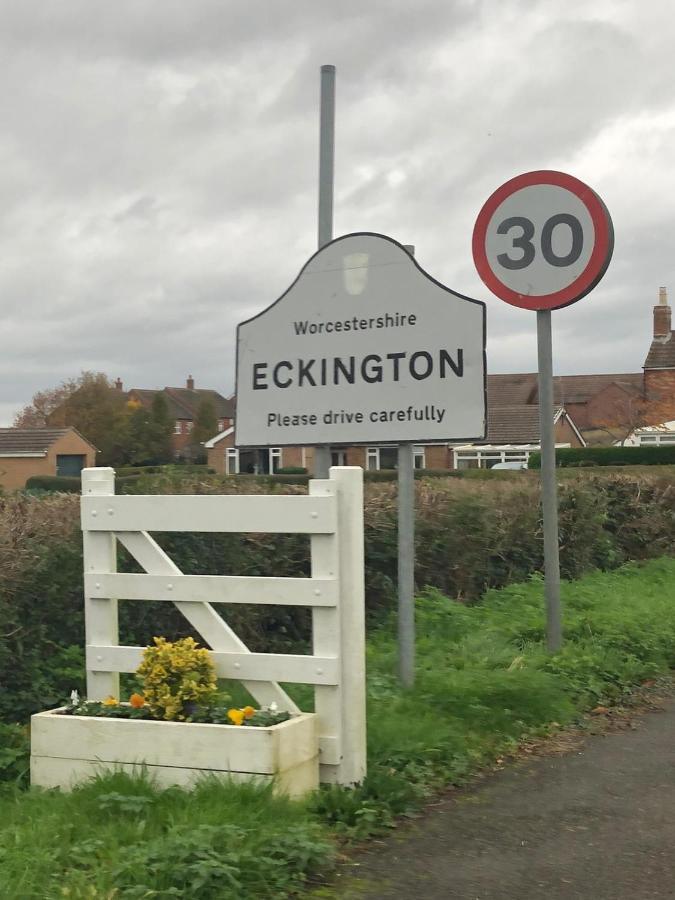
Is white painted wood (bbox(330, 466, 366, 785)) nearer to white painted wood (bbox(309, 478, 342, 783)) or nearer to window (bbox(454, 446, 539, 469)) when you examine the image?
white painted wood (bbox(309, 478, 342, 783))

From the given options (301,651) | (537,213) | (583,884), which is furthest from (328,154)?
(583,884)

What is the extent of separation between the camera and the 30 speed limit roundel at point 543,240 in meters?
7.25

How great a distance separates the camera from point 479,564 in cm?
1018

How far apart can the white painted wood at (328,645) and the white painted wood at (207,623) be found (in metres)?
0.14

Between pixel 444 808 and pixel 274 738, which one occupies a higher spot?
pixel 274 738

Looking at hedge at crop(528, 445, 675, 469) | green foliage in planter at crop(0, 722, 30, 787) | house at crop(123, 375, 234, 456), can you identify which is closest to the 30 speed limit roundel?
green foliage in planter at crop(0, 722, 30, 787)

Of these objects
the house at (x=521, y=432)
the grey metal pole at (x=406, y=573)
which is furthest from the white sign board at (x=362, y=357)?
the house at (x=521, y=432)

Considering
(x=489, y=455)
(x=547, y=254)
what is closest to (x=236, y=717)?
(x=547, y=254)

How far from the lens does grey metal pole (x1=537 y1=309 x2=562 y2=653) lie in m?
7.53

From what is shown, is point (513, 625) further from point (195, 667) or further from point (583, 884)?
point (583, 884)

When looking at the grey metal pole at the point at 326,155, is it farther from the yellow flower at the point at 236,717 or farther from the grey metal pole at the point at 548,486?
the yellow flower at the point at 236,717

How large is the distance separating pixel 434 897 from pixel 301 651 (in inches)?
158

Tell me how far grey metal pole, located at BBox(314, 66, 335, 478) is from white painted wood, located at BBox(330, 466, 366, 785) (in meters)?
1.77

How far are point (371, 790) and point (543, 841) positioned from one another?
782 mm
